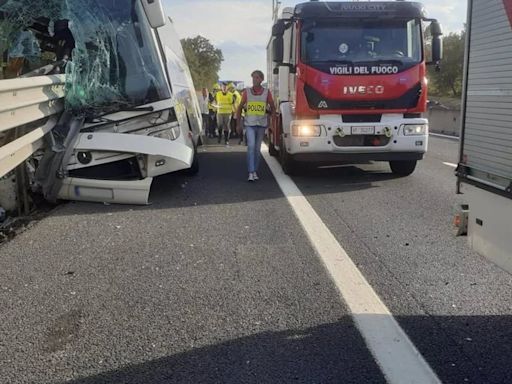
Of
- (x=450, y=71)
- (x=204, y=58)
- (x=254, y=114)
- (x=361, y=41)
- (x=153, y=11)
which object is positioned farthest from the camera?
(x=204, y=58)

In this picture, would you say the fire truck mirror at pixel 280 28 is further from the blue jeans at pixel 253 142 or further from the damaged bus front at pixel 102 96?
the damaged bus front at pixel 102 96

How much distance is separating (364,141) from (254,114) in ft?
6.20

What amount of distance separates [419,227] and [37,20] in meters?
5.46

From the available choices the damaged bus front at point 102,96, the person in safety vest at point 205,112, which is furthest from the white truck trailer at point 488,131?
the person in safety vest at point 205,112

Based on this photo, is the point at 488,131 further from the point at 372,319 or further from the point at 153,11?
the point at 153,11

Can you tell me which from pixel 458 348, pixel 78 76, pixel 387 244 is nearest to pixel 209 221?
pixel 387 244

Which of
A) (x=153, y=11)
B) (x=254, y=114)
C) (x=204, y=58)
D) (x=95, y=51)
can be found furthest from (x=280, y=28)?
(x=204, y=58)

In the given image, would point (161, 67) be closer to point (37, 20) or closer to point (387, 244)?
point (37, 20)

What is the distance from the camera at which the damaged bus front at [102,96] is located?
7.05m

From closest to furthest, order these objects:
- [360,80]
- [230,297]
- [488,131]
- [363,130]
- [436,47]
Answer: [488,131] → [230,297] → [360,80] → [363,130] → [436,47]

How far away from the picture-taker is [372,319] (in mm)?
3838

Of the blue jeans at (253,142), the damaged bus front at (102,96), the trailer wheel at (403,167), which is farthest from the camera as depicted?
the trailer wheel at (403,167)

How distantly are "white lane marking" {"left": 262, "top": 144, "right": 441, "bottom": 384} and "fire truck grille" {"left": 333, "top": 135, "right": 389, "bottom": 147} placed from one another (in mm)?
3006

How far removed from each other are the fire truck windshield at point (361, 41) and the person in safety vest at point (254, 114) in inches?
38.9
